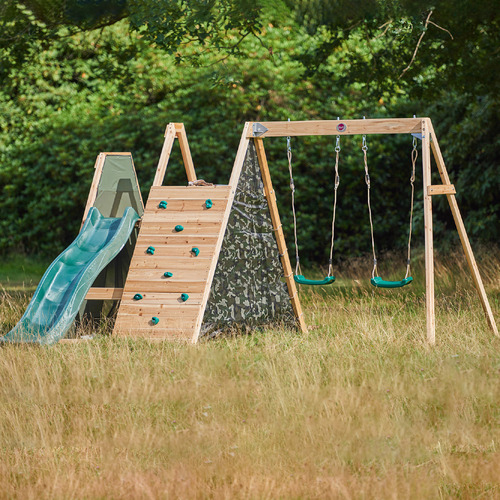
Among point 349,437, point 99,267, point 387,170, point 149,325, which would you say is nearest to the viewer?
point 349,437

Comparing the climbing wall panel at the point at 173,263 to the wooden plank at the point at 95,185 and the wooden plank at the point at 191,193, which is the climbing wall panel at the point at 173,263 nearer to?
the wooden plank at the point at 191,193

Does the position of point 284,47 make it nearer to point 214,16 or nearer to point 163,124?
point 163,124

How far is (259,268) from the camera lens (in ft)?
23.1

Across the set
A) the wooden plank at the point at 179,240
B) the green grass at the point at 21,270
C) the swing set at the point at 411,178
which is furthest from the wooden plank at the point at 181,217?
the green grass at the point at 21,270

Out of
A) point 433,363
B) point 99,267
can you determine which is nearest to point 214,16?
point 99,267

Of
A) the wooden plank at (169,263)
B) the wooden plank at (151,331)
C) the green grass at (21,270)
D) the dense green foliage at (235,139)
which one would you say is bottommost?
the green grass at (21,270)

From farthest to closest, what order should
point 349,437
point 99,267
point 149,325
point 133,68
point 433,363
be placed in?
point 133,68, point 99,267, point 149,325, point 433,363, point 349,437

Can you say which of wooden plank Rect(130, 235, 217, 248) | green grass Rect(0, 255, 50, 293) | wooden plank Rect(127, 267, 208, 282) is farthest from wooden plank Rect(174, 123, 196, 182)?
green grass Rect(0, 255, 50, 293)

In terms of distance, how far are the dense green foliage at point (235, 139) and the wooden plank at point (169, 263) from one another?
5.64m

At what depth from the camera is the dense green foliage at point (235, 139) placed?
1190 centimetres

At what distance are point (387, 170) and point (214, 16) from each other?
5865 millimetres

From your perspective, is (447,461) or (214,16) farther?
(214,16)

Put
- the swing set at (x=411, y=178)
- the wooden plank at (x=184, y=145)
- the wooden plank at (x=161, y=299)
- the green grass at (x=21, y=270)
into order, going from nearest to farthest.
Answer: the swing set at (x=411, y=178)
the wooden plank at (x=161, y=299)
the wooden plank at (x=184, y=145)
the green grass at (x=21, y=270)

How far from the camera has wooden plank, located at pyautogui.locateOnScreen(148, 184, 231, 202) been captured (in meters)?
6.62
